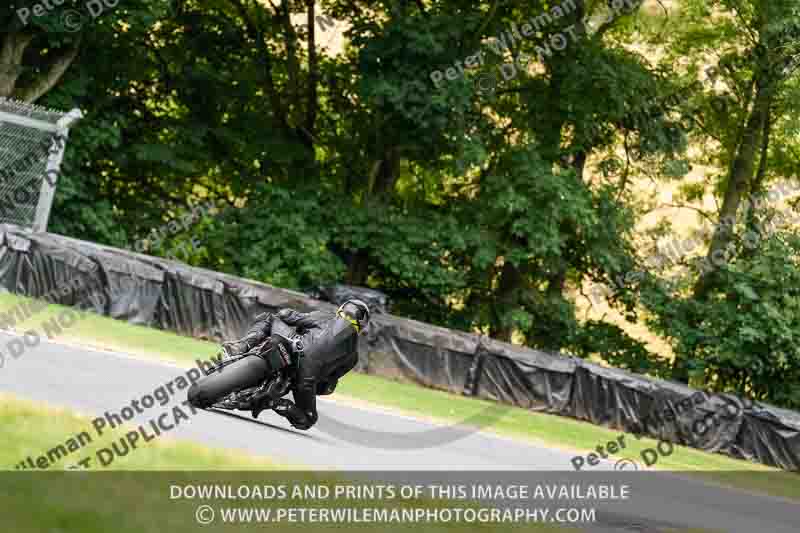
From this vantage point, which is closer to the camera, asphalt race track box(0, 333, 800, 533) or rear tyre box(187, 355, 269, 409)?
rear tyre box(187, 355, 269, 409)

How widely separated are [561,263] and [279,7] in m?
11.0

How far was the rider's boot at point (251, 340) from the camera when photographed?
28.4ft

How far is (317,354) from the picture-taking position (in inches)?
344

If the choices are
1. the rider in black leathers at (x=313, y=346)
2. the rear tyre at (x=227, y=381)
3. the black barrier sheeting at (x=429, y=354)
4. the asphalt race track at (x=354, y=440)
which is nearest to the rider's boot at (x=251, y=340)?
the rider in black leathers at (x=313, y=346)

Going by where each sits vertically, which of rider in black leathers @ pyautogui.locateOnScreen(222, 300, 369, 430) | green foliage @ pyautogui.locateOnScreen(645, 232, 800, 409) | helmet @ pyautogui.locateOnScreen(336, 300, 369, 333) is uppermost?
helmet @ pyautogui.locateOnScreen(336, 300, 369, 333)

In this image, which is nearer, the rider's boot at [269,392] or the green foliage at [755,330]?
the rider's boot at [269,392]

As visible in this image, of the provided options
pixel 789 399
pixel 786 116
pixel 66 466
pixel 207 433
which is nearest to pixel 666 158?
pixel 786 116

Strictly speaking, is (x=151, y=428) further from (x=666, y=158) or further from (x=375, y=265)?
Answer: (x=666, y=158)

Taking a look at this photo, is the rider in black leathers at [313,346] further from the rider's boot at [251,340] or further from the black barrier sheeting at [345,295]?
the black barrier sheeting at [345,295]

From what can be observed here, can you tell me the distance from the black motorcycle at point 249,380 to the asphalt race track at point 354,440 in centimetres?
52

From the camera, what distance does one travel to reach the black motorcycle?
27.7 feet

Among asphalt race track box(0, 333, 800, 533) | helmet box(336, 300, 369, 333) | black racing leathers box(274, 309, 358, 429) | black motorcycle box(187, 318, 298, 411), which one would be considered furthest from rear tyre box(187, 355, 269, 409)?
helmet box(336, 300, 369, 333)

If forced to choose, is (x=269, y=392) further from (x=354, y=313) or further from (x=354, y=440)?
(x=354, y=440)

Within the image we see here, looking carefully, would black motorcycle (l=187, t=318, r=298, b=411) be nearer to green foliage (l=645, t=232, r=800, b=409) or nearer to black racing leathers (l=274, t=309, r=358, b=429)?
black racing leathers (l=274, t=309, r=358, b=429)
